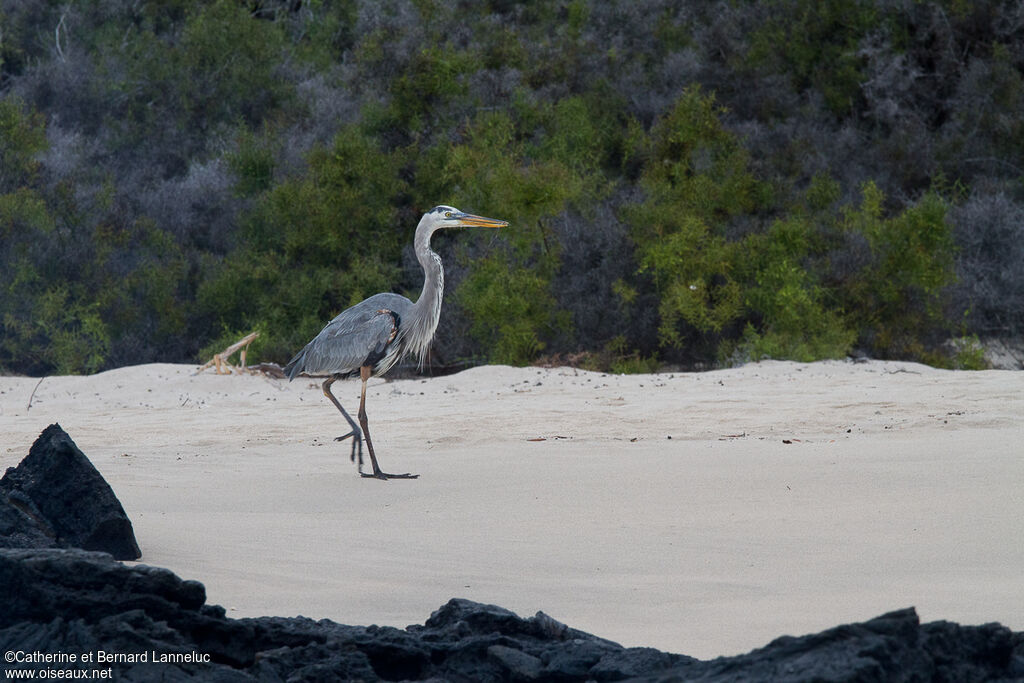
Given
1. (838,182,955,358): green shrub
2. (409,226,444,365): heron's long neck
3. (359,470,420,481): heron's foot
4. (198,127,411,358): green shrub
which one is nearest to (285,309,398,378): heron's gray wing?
(409,226,444,365): heron's long neck

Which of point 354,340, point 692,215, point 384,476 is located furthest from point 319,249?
point 384,476

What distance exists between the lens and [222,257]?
643 inches

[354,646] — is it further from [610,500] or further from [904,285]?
[904,285]

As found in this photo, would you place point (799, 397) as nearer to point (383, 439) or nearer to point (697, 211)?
point (383, 439)

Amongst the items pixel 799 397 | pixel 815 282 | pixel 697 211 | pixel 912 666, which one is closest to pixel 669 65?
pixel 697 211

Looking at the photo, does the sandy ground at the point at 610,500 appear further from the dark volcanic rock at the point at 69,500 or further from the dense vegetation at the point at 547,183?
the dense vegetation at the point at 547,183

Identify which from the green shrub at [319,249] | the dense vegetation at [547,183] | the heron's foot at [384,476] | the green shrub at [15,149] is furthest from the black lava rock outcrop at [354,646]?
the green shrub at [15,149]

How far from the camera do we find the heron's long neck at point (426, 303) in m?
8.19

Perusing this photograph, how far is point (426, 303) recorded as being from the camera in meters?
8.27

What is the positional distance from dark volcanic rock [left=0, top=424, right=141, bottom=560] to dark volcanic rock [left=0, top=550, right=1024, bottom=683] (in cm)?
128

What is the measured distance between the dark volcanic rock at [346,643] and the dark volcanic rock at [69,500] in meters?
1.28

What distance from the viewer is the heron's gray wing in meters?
7.86

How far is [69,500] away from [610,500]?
2890 millimetres

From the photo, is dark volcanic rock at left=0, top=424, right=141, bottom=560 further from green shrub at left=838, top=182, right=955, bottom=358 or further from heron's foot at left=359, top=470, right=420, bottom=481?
green shrub at left=838, top=182, right=955, bottom=358
